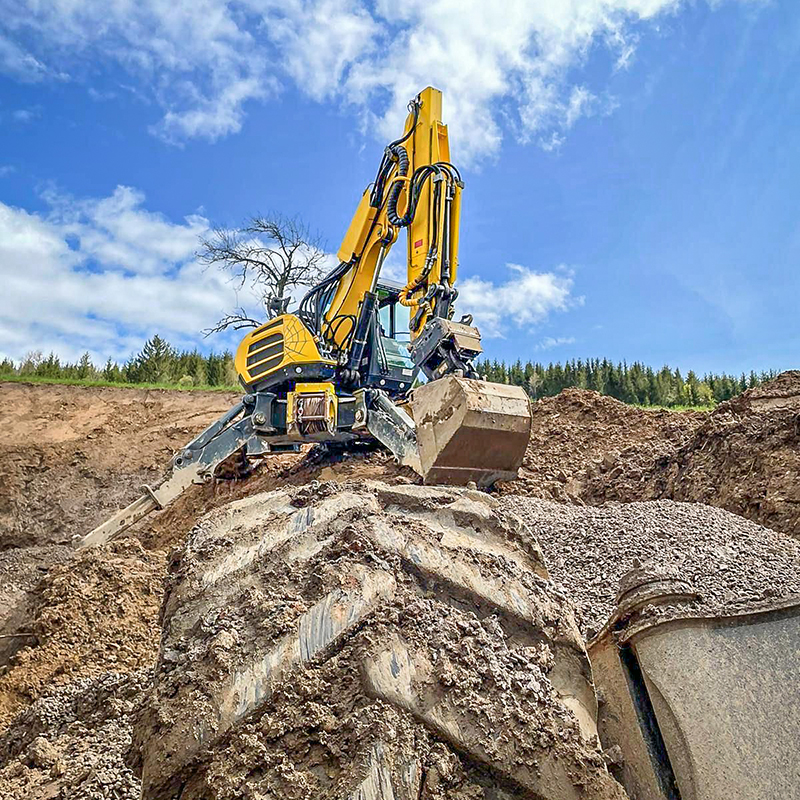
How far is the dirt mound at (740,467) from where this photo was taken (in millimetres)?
4156

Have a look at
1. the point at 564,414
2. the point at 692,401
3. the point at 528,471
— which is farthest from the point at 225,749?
the point at 692,401

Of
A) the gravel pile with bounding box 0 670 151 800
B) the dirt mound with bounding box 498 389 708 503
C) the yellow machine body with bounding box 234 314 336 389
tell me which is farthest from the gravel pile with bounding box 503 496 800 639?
the yellow machine body with bounding box 234 314 336 389

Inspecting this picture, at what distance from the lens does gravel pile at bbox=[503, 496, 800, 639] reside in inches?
75.0

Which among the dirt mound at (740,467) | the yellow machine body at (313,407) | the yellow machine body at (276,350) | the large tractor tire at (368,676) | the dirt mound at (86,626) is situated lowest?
the dirt mound at (86,626)

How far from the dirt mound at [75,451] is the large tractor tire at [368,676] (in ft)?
34.4

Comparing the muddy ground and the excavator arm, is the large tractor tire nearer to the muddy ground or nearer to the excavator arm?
the muddy ground

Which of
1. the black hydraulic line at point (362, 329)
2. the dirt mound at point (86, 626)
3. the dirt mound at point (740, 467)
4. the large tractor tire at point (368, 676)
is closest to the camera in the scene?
the large tractor tire at point (368, 676)

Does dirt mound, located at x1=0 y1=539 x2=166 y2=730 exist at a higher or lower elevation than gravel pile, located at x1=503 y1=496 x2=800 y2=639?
lower

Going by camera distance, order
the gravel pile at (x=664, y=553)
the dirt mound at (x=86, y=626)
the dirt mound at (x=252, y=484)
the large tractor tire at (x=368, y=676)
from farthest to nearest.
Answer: the dirt mound at (x=252, y=484) → the dirt mound at (x=86, y=626) → the gravel pile at (x=664, y=553) → the large tractor tire at (x=368, y=676)

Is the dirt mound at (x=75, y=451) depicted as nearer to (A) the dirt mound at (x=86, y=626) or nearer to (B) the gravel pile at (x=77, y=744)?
(A) the dirt mound at (x=86, y=626)

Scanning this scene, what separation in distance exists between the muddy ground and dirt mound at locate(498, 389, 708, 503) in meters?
0.03

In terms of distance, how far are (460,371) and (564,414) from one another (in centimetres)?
504

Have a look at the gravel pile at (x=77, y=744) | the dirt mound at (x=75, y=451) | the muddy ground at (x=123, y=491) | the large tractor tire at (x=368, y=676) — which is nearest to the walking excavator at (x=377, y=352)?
the muddy ground at (x=123, y=491)

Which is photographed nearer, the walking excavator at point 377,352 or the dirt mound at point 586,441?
the walking excavator at point 377,352
